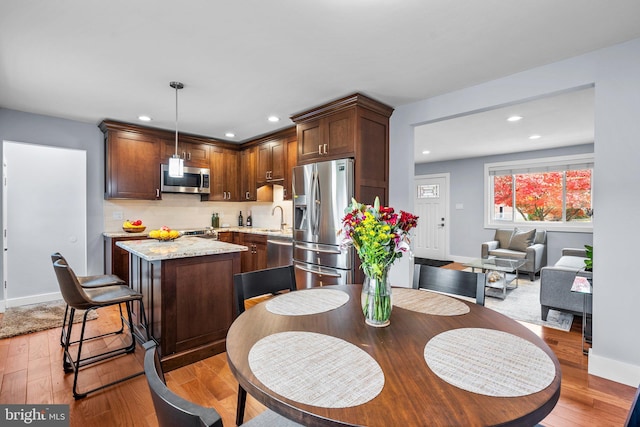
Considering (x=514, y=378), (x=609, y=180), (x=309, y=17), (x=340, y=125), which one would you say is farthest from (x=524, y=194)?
(x=514, y=378)

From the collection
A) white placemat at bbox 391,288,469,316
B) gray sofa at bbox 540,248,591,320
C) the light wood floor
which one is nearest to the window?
gray sofa at bbox 540,248,591,320

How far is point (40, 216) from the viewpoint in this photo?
3.88 m

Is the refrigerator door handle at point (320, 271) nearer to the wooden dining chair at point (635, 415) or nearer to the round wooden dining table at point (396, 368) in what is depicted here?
the round wooden dining table at point (396, 368)

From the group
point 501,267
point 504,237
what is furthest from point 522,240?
point 501,267

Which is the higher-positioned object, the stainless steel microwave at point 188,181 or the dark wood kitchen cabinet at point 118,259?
the stainless steel microwave at point 188,181

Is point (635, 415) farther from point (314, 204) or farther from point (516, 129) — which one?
point (516, 129)

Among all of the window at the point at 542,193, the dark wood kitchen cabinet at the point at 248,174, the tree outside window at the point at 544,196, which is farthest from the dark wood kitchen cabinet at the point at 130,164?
the tree outside window at the point at 544,196

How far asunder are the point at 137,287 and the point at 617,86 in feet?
13.6

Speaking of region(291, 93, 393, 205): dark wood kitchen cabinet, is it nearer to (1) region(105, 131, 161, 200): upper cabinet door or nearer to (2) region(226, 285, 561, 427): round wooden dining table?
(2) region(226, 285, 561, 427): round wooden dining table

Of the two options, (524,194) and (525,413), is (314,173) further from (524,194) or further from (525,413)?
(524,194)

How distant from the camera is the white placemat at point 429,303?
1.33 meters

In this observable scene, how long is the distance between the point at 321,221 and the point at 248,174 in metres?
2.36

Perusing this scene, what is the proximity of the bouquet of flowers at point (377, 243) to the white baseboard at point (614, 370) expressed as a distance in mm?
2124

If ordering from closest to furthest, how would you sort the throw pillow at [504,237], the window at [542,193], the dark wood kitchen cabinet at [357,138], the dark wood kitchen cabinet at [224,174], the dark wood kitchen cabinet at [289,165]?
1. the dark wood kitchen cabinet at [357,138]
2. the dark wood kitchen cabinet at [289,165]
3. the dark wood kitchen cabinet at [224,174]
4. the window at [542,193]
5. the throw pillow at [504,237]
